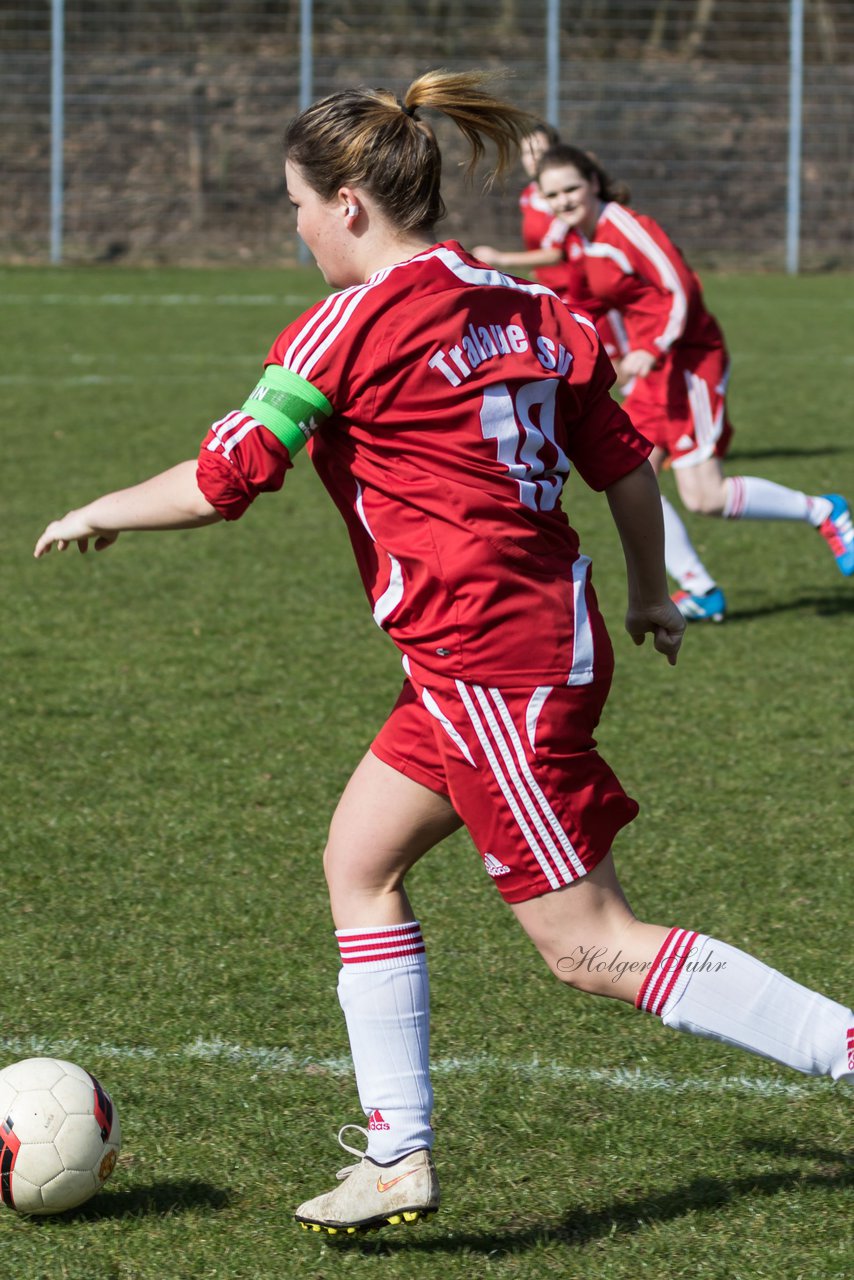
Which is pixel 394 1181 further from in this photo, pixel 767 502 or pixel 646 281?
pixel 646 281

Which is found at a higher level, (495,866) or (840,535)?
(495,866)

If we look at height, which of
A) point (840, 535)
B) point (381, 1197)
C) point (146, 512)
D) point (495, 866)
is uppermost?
point (146, 512)

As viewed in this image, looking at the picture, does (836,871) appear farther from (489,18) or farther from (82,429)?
(489,18)

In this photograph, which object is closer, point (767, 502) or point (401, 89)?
point (767, 502)

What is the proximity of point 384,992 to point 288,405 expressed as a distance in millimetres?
924

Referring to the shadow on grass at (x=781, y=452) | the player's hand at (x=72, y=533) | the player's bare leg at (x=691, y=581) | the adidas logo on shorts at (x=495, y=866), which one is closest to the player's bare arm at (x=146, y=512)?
the player's hand at (x=72, y=533)

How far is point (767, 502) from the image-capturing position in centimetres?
717

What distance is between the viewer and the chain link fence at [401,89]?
22484 mm

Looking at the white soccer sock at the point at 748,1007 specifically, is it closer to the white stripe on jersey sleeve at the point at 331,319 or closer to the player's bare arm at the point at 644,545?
the player's bare arm at the point at 644,545

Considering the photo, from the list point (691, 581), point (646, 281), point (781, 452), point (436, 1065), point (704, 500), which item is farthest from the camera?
point (781, 452)

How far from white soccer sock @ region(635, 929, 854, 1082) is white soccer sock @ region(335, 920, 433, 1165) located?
0.37m

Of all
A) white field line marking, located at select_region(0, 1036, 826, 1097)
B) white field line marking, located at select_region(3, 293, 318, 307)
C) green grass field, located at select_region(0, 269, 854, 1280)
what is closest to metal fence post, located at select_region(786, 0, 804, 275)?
white field line marking, located at select_region(3, 293, 318, 307)

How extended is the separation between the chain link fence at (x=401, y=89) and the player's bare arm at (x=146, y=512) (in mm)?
20384

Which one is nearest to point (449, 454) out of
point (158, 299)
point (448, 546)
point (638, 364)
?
point (448, 546)
